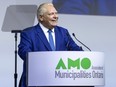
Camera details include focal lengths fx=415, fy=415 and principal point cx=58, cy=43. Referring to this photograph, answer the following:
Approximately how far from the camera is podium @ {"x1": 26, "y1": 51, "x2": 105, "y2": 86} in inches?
107

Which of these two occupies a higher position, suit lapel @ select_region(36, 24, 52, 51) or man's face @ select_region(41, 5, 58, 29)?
man's face @ select_region(41, 5, 58, 29)

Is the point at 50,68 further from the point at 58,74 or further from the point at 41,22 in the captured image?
the point at 41,22

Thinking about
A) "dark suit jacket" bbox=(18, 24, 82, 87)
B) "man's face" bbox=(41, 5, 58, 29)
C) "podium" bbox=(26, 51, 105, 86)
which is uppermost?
"man's face" bbox=(41, 5, 58, 29)

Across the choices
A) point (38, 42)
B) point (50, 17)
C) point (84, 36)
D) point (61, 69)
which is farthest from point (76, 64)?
point (84, 36)

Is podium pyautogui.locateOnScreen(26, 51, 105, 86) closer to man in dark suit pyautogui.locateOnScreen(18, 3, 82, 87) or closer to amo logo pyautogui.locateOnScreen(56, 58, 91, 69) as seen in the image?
amo logo pyautogui.locateOnScreen(56, 58, 91, 69)

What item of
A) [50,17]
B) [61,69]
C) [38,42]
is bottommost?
[61,69]

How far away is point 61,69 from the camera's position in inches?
107

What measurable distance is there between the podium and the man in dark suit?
0.59ft

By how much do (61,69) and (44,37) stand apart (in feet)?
1.33

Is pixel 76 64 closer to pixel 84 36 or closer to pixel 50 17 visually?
pixel 50 17

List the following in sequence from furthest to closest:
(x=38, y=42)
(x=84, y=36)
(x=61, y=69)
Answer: (x=84, y=36), (x=38, y=42), (x=61, y=69)

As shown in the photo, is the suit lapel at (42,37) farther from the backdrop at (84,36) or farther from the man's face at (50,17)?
the backdrop at (84,36)

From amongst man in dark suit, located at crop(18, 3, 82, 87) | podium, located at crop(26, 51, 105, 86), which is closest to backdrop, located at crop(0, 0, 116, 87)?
man in dark suit, located at crop(18, 3, 82, 87)

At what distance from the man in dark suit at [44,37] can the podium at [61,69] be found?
0.59ft
